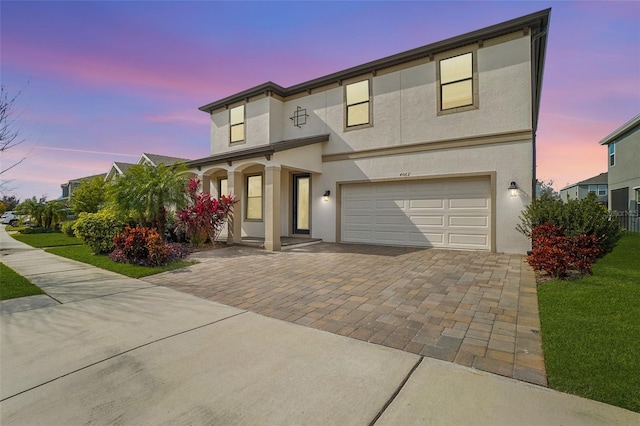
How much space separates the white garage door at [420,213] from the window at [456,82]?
256cm

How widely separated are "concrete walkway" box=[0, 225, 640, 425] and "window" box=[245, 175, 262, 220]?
9.56m

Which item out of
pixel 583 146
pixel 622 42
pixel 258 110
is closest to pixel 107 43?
pixel 258 110

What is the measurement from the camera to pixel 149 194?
978cm

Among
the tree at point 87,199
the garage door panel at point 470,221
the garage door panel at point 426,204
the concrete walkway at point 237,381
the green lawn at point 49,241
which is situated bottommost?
the concrete walkway at point 237,381

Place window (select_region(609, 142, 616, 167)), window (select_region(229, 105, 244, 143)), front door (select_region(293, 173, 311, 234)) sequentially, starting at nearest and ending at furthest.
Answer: front door (select_region(293, 173, 311, 234)) → window (select_region(229, 105, 244, 143)) → window (select_region(609, 142, 616, 167))

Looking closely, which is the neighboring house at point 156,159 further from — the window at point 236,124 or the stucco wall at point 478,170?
the stucco wall at point 478,170

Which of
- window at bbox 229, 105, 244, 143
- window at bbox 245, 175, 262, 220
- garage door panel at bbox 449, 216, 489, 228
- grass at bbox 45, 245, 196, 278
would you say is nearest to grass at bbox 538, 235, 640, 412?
garage door panel at bbox 449, 216, 489, 228

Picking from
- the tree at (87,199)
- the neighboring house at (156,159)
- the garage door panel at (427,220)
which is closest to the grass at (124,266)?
the garage door panel at (427,220)

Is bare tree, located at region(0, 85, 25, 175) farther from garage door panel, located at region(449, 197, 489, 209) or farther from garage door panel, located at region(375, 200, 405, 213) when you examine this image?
garage door panel, located at region(449, 197, 489, 209)

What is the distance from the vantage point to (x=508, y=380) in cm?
254

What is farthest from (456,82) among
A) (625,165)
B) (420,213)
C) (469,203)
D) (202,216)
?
(625,165)

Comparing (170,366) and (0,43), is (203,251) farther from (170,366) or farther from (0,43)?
(170,366)

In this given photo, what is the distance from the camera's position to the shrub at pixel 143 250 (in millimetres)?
7711

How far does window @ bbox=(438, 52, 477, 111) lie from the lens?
9.52 meters
